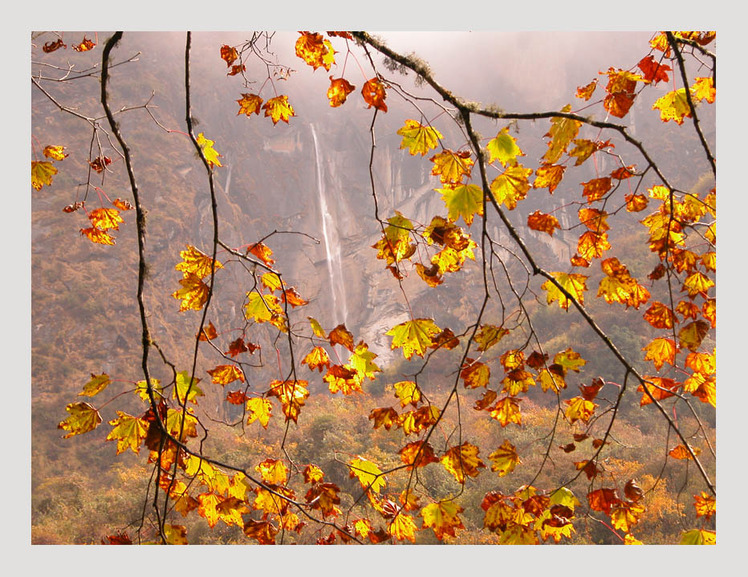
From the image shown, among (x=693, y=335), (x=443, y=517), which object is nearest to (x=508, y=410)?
(x=443, y=517)

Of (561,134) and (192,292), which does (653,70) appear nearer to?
(561,134)

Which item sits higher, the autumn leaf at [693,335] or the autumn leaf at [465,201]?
the autumn leaf at [465,201]

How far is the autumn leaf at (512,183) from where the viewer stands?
1081mm

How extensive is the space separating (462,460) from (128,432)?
24.1 inches

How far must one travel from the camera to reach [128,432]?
1008 millimetres

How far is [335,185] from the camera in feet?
52.1

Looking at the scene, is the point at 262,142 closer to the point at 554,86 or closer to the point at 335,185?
the point at 335,185

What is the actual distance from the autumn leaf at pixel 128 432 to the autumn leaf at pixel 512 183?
31.6 inches

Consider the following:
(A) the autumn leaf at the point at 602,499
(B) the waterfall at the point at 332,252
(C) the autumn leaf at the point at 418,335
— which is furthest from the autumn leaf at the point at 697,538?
(B) the waterfall at the point at 332,252

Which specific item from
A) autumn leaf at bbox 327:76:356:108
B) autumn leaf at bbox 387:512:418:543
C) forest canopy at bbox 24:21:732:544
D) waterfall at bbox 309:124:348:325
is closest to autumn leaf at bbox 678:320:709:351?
forest canopy at bbox 24:21:732:544

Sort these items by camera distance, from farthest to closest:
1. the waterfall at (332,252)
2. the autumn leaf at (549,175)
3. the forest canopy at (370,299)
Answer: the waterfall at (332,252) < the autumn leaf at (549,175) < the forest canopy at (370,299)

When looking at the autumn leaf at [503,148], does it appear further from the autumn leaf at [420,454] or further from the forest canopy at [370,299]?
the autumn leaf at [420,454]

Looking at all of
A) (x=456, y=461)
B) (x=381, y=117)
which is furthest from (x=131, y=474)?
(x=381, y=117)

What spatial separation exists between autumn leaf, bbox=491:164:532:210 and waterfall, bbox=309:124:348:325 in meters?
12.3
